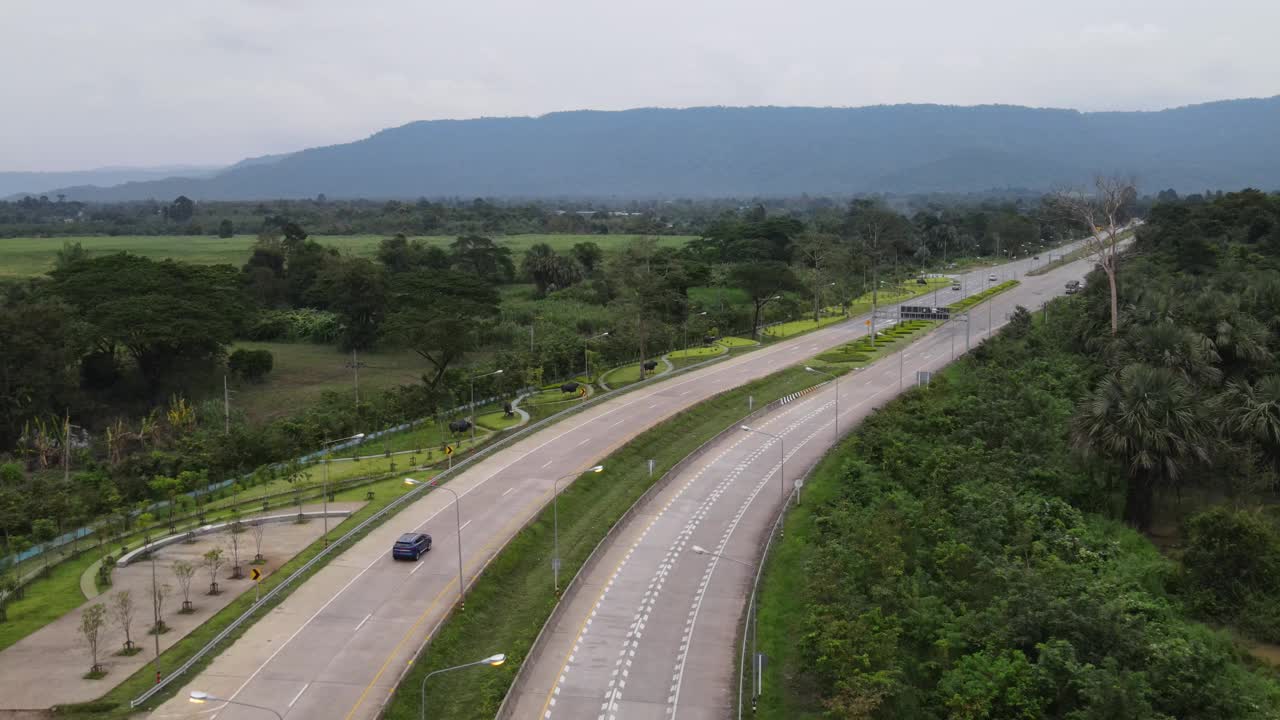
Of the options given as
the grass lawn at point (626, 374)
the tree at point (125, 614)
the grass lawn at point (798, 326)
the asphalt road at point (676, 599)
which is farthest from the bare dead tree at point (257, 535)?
the grass lawn at point (798, 326)

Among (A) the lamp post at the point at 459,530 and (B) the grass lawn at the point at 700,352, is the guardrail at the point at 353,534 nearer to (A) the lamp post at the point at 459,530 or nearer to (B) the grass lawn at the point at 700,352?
(A) the lamp post at the point at 459,530

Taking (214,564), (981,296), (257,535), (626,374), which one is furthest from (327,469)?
(981,296)

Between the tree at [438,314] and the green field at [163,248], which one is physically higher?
the green field at [163,248]

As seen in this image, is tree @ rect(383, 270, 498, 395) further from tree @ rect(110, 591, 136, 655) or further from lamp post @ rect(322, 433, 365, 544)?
tree @ rect(110, 591, 136, 655)

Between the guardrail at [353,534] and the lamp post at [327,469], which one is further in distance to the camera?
the lamp post at [327,469]

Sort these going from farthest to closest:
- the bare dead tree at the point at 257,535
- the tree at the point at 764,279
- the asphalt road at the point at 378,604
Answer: the tree at the point at 764,279 → the bare dead tree at the point at 257,535 → the asphalt road at the point at 378,604

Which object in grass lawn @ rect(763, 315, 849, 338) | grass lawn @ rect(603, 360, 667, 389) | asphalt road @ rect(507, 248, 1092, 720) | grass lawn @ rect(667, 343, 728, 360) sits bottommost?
asphalt road @ rect(507, 248, 1092, 720)

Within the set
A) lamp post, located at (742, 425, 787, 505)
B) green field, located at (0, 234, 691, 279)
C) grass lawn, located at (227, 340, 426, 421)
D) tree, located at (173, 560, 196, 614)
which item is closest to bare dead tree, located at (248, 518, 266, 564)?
tree, located at (173, 560, 196, 614)
